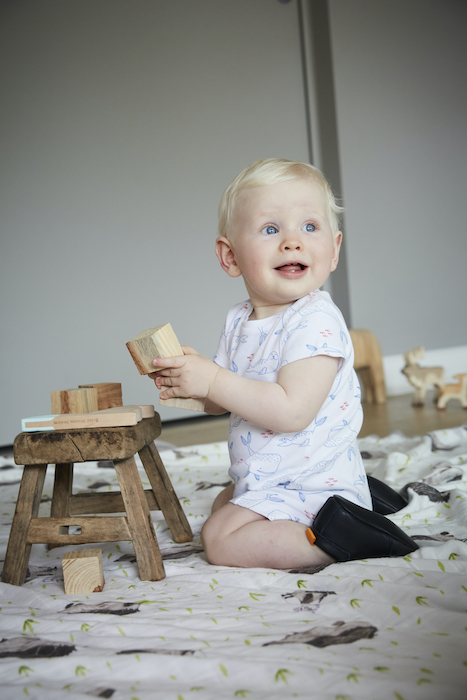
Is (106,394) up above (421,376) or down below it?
above

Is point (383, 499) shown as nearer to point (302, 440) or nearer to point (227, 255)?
point (302, 440)

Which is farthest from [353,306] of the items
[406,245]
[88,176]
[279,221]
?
[279,221]

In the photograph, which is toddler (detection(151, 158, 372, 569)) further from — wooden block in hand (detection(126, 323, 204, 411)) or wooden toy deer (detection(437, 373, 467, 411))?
wooden toy deer (detection(437, 373, 467, 411))

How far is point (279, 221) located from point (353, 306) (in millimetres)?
2132

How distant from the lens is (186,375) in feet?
2.54

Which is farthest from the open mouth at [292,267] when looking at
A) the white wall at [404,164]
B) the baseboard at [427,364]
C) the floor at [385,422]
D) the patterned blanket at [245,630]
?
the baseboard at [427,364]

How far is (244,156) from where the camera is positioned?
2.73 meters

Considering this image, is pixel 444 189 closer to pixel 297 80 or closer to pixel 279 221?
pixel 297 80

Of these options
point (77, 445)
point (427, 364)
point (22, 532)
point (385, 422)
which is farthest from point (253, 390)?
point (427, 364)

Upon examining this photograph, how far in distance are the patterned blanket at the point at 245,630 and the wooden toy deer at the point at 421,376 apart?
163cm

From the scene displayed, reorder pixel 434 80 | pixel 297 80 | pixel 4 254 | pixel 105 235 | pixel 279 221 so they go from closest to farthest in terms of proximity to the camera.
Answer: pixel 279 221
pixel 4 254
pixel 105 235
pixel 297 80
pixel 434 80

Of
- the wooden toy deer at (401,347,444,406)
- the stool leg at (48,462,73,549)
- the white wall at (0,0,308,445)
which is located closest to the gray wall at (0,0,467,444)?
the white wall at (0,0,308,445)

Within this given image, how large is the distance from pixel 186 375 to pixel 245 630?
1.09 feet

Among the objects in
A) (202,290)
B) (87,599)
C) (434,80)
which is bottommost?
(87,599)
